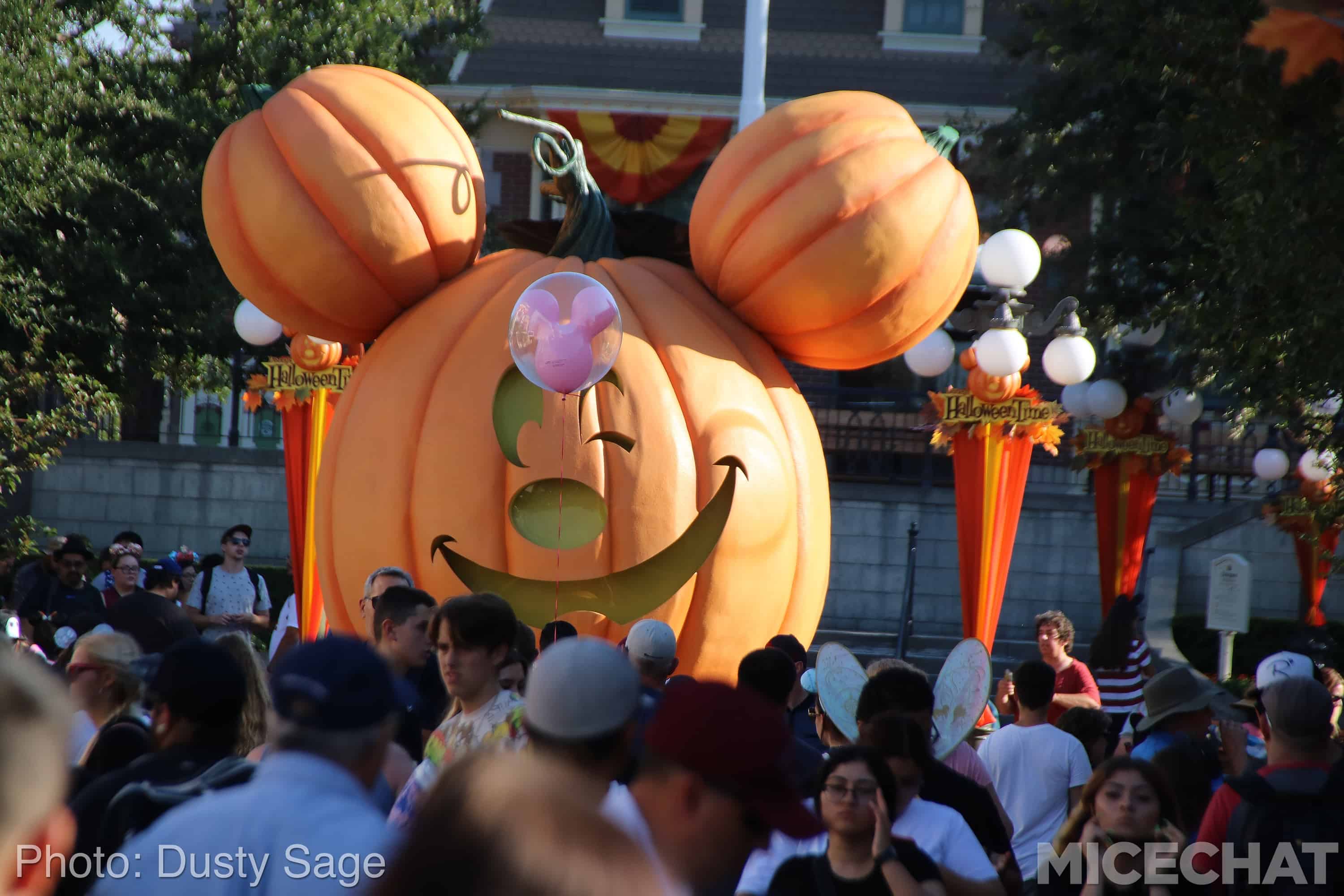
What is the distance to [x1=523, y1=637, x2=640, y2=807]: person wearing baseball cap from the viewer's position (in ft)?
7.72

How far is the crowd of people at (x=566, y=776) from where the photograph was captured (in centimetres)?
128

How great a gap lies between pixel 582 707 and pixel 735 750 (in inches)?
10.2

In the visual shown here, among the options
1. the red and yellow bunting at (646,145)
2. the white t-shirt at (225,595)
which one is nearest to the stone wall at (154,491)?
the red and yellow bunting at (646,145)

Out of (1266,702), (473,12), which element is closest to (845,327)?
(1266,702)

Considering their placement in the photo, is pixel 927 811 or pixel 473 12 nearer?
pixel 927 811

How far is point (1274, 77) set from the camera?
4.31 m

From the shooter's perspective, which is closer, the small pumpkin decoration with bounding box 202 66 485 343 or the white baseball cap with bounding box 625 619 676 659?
the white baseball cap with bounding box 625 619 676 659

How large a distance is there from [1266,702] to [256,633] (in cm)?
865

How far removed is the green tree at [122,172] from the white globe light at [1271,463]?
783cm

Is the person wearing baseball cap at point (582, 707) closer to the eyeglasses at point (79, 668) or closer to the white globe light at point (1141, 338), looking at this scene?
the eyeglasses at point (79, 668)

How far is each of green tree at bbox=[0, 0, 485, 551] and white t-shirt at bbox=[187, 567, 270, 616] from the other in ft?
6.14

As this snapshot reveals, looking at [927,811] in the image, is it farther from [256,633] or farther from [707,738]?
[256,633]

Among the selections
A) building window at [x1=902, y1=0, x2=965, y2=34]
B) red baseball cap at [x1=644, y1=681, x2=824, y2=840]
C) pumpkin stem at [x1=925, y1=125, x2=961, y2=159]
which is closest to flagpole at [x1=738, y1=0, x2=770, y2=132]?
pumpkin stem at [x1=925, y1=125, x2=961, y2=159]

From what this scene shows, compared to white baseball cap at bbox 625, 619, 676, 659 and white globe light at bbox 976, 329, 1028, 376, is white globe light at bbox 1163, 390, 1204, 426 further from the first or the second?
white baseball cap at bbox 625, 619, 676, 659
